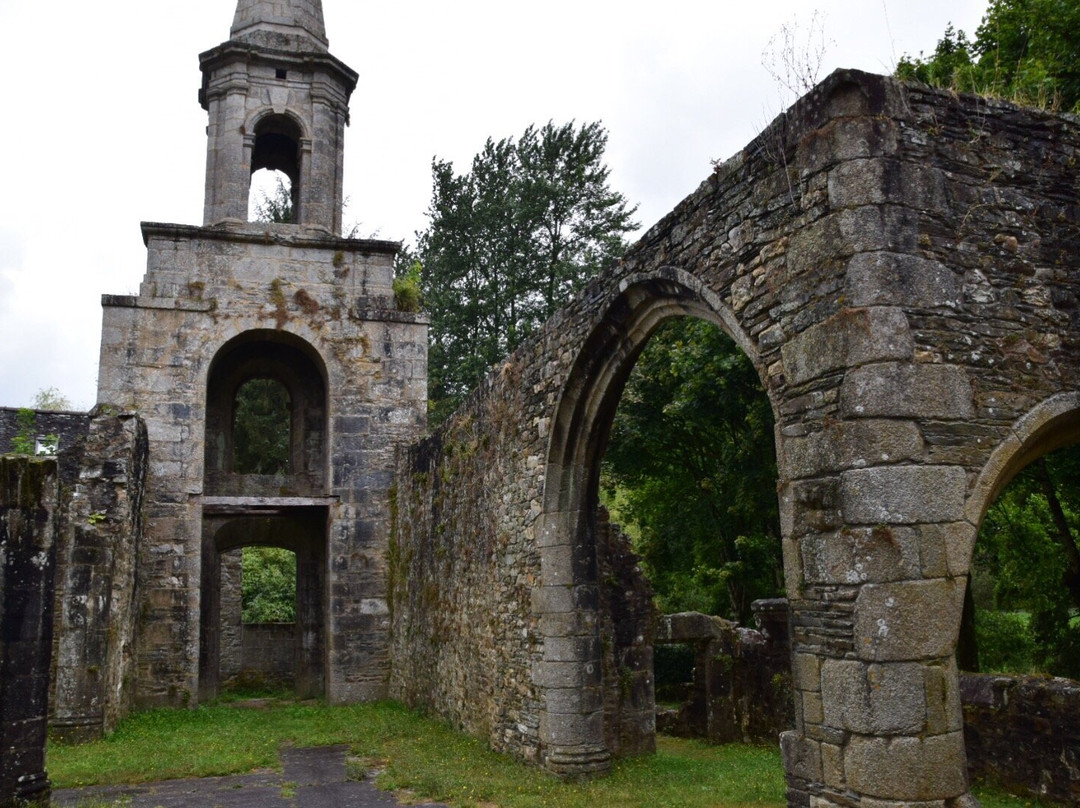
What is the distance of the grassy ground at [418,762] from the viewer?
775 cm

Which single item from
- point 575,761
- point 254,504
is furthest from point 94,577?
point 575,761

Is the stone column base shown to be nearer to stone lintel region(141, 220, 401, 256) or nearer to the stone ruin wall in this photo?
the stone ruin wall

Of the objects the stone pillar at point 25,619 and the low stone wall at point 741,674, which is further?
the low stone wall at point 741,674

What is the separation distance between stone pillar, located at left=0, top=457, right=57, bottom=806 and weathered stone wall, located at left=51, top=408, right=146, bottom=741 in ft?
13.4

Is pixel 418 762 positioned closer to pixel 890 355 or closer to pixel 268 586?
pixel 890 355

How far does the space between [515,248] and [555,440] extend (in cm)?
1777

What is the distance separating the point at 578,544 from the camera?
8773 millimetres

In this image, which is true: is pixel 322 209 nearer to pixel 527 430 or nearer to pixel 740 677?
pixel 527 430

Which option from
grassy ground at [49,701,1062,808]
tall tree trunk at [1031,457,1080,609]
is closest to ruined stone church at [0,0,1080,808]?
grassy ground at [49,701,1062,808]

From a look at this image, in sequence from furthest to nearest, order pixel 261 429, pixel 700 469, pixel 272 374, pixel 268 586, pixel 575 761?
pixel 261 429
pixel 268 586
pixel 700 469
pixel 272 374
pixel 575 761

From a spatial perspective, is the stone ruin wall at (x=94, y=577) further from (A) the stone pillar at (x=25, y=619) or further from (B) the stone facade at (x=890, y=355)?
(B) the stone facade at (x=890, y=355)

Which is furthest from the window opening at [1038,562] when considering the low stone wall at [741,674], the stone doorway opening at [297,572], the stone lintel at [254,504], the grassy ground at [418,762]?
the stone doorway opening at [297,572]

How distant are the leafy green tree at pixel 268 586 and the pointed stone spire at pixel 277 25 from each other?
500 inches

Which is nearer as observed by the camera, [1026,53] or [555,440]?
[555,440]
